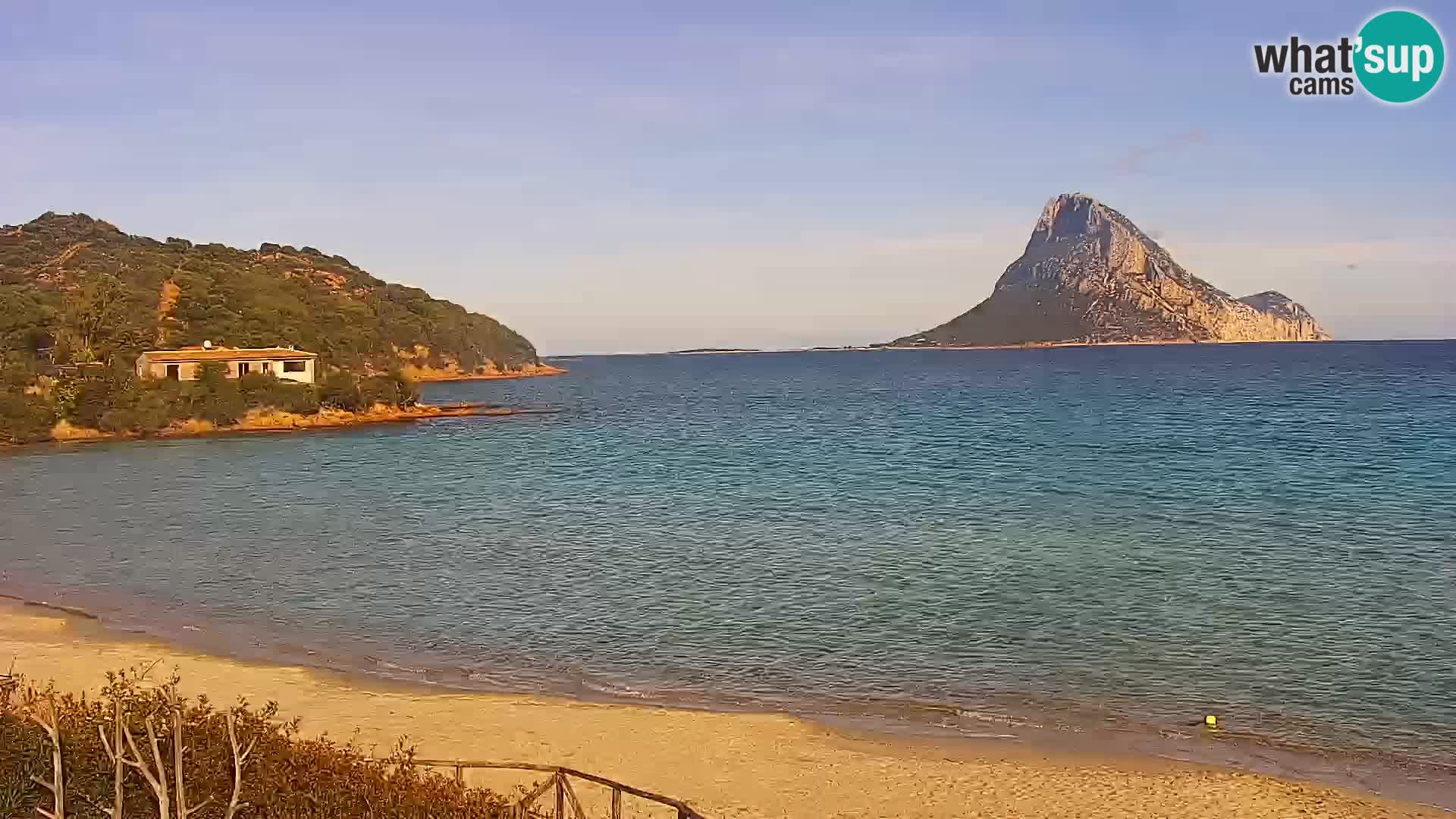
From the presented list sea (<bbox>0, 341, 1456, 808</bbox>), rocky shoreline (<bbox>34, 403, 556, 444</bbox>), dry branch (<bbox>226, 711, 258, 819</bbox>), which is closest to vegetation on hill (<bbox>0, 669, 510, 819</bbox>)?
dry branch (<bbox>226, 711, 258, 819</bbox>)

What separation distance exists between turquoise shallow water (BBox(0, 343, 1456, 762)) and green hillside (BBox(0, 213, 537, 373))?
30970mm

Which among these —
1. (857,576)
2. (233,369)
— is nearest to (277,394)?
(233,369)

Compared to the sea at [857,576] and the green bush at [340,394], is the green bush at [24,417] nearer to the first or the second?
the sea at [857,576]

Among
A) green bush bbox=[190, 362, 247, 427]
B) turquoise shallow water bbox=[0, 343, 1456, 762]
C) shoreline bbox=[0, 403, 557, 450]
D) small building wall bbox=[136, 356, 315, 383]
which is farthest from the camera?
small building wall bbox=[136, 356, 315, 383]

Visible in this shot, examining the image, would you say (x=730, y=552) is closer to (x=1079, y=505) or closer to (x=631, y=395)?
(x=1079, y=505)

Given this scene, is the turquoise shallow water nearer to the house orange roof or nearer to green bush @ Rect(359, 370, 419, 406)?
the house orange roof

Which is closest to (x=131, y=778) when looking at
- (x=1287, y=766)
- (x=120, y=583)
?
(x=1287, y=766)

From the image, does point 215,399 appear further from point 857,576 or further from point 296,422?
point 857,576

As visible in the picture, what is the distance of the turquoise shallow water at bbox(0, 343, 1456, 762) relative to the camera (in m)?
A: 22.4

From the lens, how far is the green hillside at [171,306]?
9894 centimetres

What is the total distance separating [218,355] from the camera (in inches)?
3762

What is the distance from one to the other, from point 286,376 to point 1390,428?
277 ft

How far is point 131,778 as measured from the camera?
1173 cm

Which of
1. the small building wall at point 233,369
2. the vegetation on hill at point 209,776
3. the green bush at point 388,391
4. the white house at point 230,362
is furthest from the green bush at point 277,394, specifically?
the vegetation on hill at point 209,776
